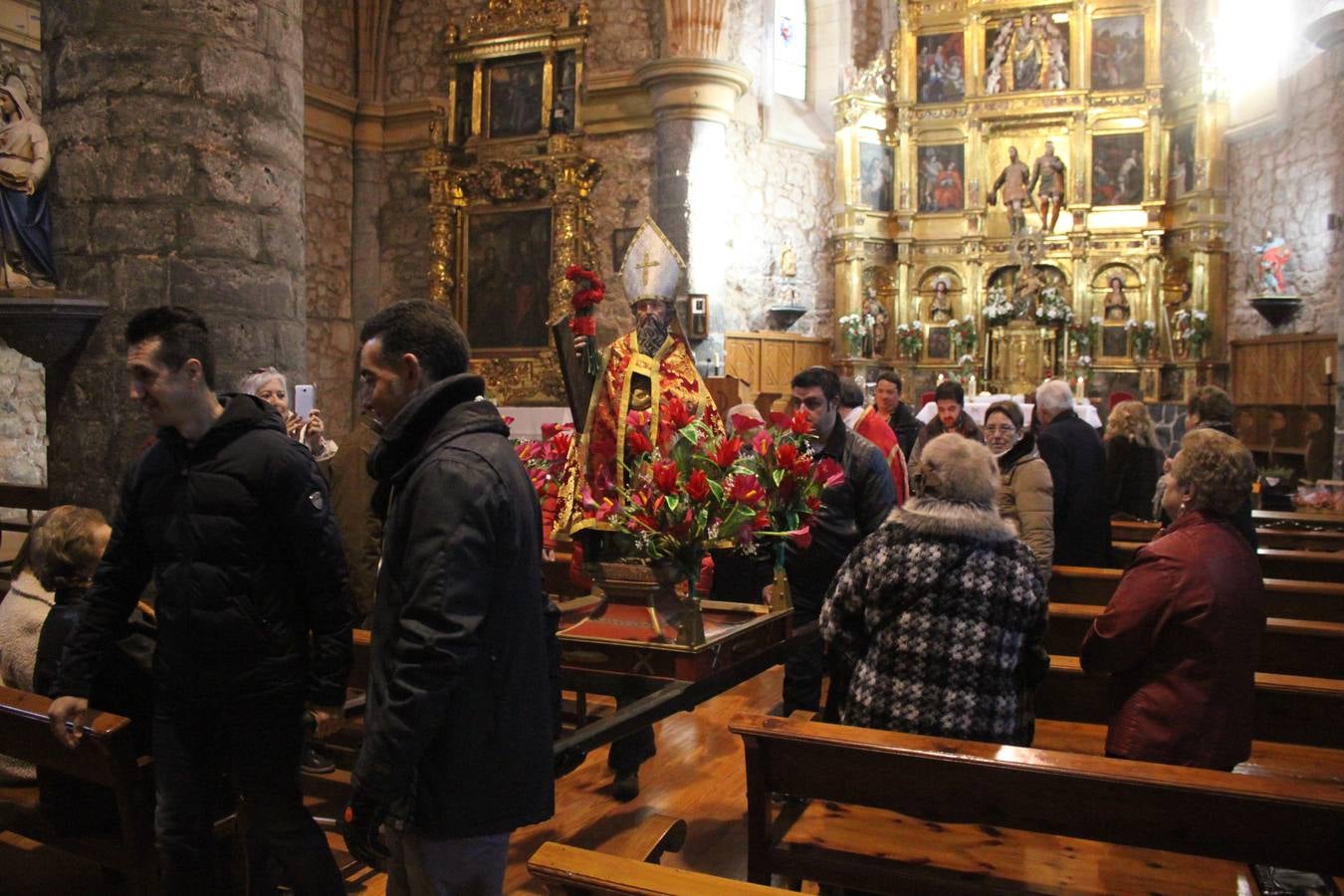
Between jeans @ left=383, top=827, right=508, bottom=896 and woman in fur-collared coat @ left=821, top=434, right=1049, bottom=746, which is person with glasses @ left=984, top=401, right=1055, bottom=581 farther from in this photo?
jeans @ left=383, top=827, right=508, bottom=896

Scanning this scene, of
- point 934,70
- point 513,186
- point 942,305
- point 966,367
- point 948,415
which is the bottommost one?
point 948,415

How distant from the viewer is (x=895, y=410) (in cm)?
725

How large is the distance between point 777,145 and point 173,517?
12754 mm

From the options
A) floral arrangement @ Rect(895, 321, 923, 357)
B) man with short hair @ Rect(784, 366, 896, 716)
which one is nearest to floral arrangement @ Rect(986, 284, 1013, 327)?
floral arrangement @ Rect(895, 321, 923, 357)

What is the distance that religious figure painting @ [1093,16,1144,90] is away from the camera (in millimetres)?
15148

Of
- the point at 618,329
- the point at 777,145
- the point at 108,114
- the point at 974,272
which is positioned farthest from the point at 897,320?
the point at 108,114

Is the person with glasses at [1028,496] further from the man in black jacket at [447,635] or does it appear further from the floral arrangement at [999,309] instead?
the floral arrangement at [999,309]

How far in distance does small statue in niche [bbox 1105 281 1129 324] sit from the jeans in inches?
572

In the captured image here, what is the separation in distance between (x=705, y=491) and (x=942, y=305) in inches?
511

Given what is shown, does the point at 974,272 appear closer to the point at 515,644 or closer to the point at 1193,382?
the point at 1193,382

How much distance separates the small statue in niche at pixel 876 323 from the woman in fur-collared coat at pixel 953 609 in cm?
1226

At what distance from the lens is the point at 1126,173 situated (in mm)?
15203

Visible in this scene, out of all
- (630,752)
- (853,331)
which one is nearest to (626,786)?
(630,752)

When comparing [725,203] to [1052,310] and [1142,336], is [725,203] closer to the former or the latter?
[1052,310]
